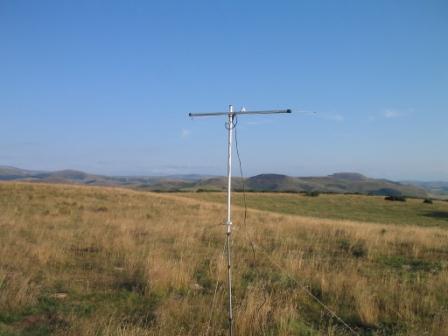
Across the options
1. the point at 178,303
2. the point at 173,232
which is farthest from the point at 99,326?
the point at 173,232

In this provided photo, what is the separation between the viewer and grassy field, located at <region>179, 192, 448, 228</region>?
39.2 meters

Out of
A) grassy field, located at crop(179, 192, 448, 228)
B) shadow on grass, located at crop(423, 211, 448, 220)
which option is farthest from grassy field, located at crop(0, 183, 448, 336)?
shadow on grass, located at crop(423, 211, 448, 220)

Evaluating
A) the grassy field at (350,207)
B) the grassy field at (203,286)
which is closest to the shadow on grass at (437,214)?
the grassy field at (350,207)

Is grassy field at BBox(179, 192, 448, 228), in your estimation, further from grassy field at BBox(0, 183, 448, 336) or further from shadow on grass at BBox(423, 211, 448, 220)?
grassy field at BBox(0, 183, 448, 336)

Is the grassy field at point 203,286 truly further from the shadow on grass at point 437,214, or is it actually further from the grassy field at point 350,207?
Answer: the shadow on grass at point 437,214

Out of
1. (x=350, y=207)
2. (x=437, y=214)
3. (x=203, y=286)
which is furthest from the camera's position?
(x=350, y=207)

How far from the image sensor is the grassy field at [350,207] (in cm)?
3919

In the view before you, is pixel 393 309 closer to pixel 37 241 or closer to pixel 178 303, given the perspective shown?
pixel 178 303

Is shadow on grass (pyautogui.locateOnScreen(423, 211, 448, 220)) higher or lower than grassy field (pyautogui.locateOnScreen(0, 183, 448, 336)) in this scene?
lower

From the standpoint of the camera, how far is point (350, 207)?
47.1 m

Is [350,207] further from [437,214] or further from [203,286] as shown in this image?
[203,286]

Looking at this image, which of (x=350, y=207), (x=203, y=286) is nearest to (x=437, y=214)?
(x=350, y=207)

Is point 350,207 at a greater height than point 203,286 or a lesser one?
lesser

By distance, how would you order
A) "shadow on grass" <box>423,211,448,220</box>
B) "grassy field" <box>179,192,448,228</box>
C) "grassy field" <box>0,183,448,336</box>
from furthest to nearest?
"shadow on grass" <box>423,211,448,220</box> → "grassy field" <box>179,192,448,228</box> → "grassy field" <box>0,183,448,336</box>
